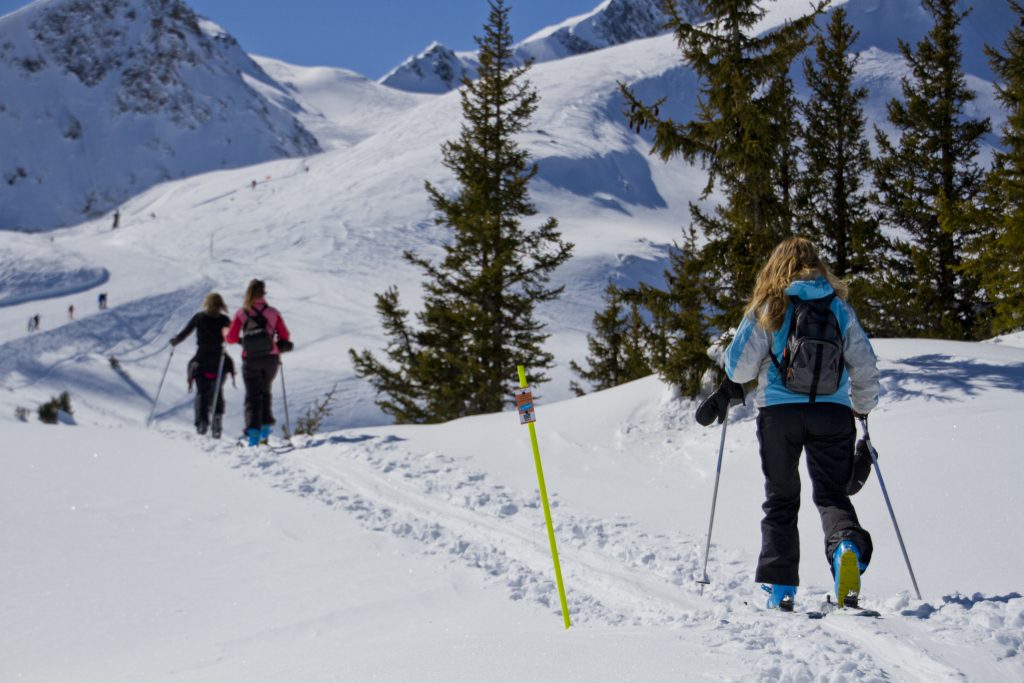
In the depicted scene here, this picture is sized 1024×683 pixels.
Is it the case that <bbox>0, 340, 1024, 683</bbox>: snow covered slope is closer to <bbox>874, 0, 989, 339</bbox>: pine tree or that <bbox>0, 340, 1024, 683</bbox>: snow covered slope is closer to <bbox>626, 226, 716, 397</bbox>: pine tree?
<bbox>626, 226, 716, 397</bbox>: pine tree

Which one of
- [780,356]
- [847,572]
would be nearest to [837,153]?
[780,356]

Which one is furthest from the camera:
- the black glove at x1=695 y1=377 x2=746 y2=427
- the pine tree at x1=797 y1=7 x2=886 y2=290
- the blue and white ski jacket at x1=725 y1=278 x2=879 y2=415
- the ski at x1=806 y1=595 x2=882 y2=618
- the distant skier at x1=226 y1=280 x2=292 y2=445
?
the pine tree at x1=797 y1=7 x2=886 y2=290

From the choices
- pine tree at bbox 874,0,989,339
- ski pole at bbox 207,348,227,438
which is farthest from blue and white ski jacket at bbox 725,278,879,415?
pine tree at bbox 874,0,989,339

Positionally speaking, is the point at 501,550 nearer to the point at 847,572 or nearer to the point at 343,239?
the point at 847,572

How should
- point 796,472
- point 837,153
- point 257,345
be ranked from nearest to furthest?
point 796,472 → point 257,345 → point 837,153

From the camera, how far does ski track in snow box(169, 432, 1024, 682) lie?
11.1 ft

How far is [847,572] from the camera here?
3.99 m

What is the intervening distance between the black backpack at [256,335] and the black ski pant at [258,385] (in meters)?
0.11

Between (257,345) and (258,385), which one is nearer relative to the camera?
(257,345)

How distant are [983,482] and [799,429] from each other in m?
2.92

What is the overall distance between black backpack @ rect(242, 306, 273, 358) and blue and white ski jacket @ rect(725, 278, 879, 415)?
287 inches

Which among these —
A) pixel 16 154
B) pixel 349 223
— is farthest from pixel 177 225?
pixel 16 154

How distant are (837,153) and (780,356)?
16715 millimetres

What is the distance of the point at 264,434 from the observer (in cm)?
1042
